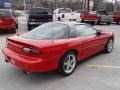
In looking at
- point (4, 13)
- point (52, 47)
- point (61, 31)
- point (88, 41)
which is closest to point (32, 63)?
point (52, 47)

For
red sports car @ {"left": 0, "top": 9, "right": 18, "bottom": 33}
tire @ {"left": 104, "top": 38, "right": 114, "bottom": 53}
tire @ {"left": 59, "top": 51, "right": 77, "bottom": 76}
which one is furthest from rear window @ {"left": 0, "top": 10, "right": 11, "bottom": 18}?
tire @ {"left": 59, "top": 51, "right": 77, "bottom": 76}

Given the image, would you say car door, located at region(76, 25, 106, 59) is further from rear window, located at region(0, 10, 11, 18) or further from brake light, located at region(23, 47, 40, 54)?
rear window, located at region(0, 10, 11, 18)

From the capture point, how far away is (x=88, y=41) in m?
6.45

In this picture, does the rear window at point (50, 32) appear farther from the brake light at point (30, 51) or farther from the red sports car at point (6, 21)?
the red sports car at point (6, 21)

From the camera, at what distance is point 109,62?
691 centimetres

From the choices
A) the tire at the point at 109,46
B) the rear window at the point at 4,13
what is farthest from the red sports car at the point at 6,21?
the tire at the point at 109,46

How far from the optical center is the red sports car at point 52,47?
495 cm

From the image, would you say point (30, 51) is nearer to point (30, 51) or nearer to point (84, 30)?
point (30, 51)

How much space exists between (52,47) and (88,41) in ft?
5.52

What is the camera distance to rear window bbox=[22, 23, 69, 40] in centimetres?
564

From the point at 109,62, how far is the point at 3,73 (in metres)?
3.27

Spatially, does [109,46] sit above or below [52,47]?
below

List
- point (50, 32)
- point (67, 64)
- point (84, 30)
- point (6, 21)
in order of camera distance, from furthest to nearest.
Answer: point (6, 21) → point (84, 30) → point (50, 32) → point (67, 64)

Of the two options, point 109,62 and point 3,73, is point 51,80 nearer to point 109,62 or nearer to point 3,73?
point 3,73
